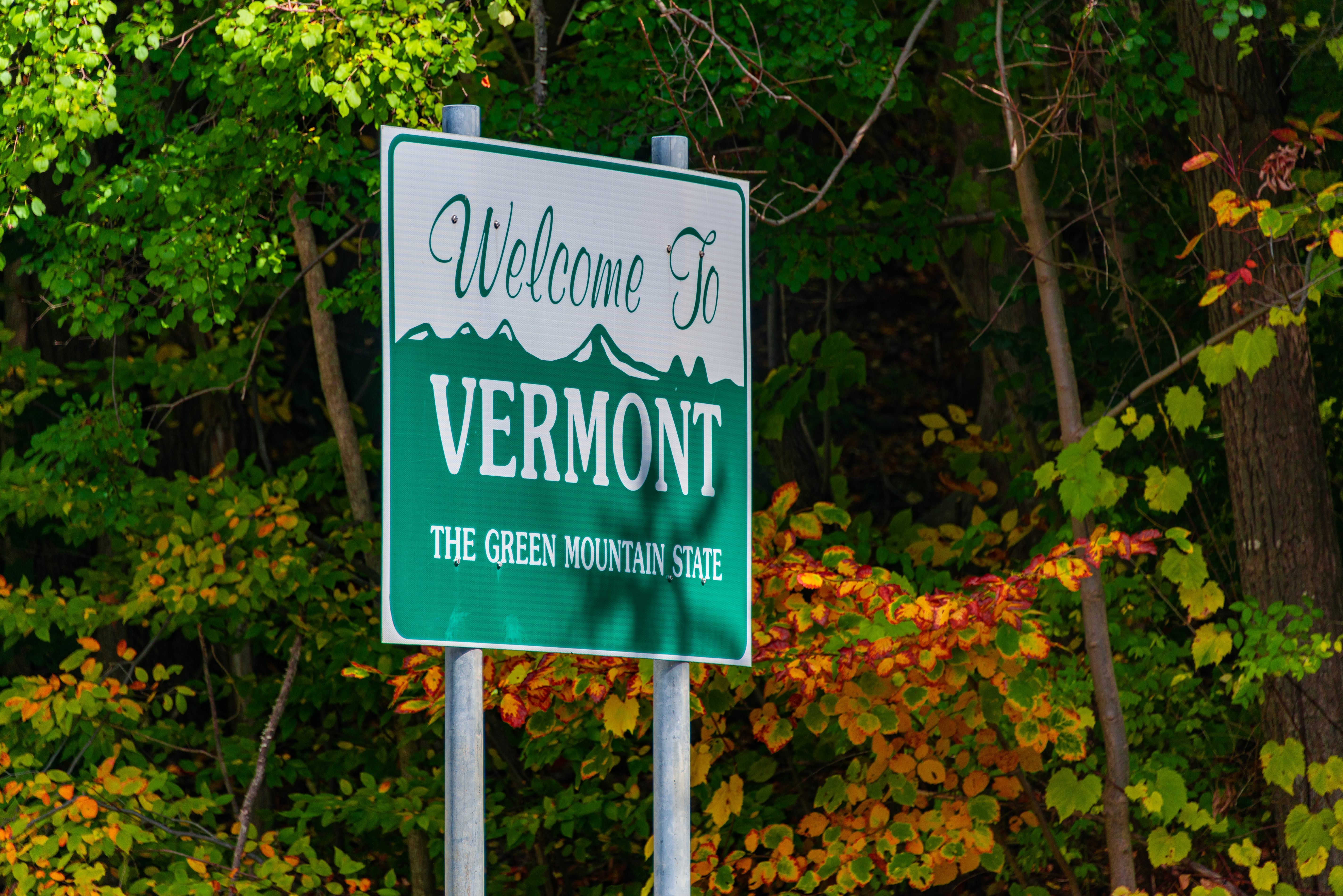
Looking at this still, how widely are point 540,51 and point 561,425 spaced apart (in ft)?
11.0

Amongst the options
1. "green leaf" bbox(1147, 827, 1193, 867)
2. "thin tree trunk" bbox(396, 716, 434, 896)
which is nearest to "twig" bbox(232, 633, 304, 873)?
"thin tree trunk" bbox(396, 716, 434, 896)

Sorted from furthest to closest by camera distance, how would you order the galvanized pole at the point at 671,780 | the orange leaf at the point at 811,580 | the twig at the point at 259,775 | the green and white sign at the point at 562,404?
the twig at the point at 259,775
the orange leaf at the point at 811,580
the galvanized pole at the point at 671,780
the green and white sign at the point at 562,404

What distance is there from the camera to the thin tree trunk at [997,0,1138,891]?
6051mm

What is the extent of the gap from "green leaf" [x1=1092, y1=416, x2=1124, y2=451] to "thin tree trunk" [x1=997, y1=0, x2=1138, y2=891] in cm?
27

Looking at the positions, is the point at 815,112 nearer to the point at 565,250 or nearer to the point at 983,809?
the point at 983,809

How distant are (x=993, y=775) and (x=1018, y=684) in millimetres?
880

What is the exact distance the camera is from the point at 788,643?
5.80 metres

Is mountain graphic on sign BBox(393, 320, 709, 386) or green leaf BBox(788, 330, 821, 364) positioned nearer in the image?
mountain graphic on sign BBox(393, 320, 709, 386)

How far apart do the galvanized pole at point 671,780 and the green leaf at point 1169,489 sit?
2972 millimetres

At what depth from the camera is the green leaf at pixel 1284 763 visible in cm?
618

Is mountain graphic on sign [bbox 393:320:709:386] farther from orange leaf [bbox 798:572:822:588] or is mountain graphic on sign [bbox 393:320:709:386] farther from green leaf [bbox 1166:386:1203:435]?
green leaf [bbox 1166:386:1203:435]

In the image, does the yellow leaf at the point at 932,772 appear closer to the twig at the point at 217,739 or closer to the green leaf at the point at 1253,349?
the green leaf at the point at 1253,349

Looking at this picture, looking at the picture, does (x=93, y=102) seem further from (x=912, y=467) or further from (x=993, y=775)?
(x=912, y=467)

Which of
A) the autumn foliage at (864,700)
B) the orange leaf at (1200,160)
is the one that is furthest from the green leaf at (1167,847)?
the orange leaf at (1200,160)
